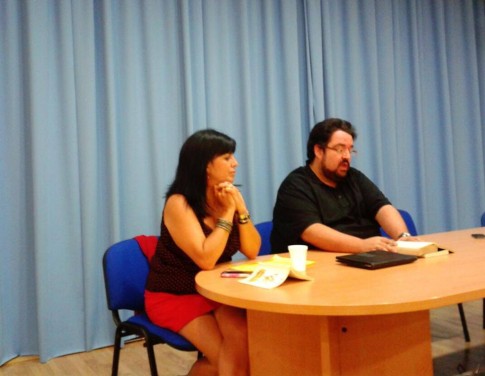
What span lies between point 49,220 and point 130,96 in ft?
3.08

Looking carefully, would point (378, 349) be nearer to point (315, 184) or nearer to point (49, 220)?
point (315, 184)

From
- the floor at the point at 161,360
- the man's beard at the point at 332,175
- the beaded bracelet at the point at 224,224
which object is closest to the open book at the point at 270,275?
the beaded bracelet at the point at 224,224

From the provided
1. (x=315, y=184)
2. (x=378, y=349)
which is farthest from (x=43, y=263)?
(x=378, y=349)

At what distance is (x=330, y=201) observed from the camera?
2436mm

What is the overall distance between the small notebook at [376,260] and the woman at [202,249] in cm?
46

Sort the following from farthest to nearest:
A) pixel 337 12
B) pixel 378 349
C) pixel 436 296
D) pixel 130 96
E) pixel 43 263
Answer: pixel 337 12 → pixel 130 96 → pixel 43 263 → pixel 378 349 → pixel 436 296

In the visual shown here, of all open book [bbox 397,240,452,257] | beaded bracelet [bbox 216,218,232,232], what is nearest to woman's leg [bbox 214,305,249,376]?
beaded bracelet [bbox 216,218,232,232]

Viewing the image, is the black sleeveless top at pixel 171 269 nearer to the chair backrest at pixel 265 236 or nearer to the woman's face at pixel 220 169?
the woman's face at pixel 220 169

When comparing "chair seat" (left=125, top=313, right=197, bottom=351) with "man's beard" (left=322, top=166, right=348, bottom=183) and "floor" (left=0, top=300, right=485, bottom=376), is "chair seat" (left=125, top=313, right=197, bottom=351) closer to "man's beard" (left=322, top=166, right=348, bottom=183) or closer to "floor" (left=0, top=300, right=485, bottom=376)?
"floor" (left=0, top=300, right=485, bottom=376)

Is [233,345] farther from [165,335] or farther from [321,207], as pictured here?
[321,207]

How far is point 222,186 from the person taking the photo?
201 centimetres

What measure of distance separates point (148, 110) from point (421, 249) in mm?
2039

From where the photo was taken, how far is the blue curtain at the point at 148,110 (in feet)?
9.46

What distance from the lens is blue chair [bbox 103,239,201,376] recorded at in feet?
6.03
